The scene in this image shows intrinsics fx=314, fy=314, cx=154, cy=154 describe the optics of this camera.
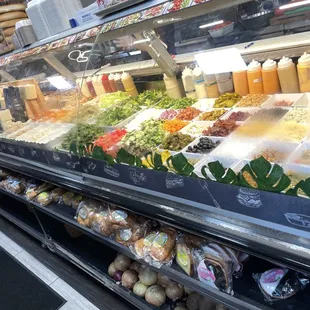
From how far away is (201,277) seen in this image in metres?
1.54

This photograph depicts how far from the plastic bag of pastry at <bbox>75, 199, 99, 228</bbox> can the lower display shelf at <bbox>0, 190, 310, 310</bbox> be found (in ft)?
0.14

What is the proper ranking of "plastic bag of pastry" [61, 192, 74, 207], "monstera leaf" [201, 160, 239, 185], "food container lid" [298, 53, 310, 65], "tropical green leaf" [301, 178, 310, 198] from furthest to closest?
"plastic bag of pastry" [61, 192, 74, 207], "food container lid" [298, 53, 310, 65], "monstera leaf" [201, 160, 239, 185], "tropical green leaf" [301, 178, 310, 198]

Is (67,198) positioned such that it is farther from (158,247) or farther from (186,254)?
(186,254)

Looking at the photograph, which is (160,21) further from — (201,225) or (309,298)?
(309,298)

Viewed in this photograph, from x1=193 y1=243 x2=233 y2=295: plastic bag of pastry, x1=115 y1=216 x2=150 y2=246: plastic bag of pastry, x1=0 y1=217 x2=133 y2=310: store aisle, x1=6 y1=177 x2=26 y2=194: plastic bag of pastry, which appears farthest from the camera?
x1=6 y1=177 x2=26 y2=194: plastic bag of pastry

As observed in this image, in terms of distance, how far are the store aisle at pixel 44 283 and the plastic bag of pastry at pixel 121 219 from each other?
2.37 feet

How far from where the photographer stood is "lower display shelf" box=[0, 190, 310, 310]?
1402 millimetres

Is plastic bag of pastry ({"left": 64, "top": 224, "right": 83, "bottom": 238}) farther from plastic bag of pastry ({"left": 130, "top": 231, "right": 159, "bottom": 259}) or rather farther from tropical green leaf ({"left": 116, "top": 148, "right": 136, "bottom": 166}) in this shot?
tropical green leaf ({"left": 116, "top": 148, "right": 136, "bottom": 166})

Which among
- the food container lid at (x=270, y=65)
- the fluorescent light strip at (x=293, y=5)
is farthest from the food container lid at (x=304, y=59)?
the fluorescent light strip at (x=293, y=5)

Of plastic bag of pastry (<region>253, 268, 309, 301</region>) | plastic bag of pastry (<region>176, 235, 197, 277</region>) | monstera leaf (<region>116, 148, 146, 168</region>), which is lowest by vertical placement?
plastic bag of pastry (<region>253, 268, 309, 301</region>)

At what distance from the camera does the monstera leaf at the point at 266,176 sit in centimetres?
107

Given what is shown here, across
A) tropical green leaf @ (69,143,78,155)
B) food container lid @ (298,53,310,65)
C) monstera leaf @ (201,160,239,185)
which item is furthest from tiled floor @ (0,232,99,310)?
food container lid @ (298,53,310,65)

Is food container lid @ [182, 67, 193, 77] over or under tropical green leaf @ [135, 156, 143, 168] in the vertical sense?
over

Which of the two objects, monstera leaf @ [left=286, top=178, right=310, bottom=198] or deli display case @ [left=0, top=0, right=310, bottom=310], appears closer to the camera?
monstera leaf @ [left=286, top=178, right=310, bottom=198]
